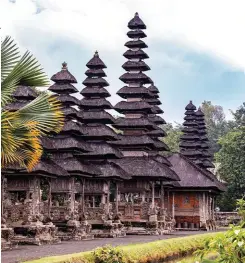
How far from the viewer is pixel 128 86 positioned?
39.8 metres

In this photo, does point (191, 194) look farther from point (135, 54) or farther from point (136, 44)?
point (136, 44)

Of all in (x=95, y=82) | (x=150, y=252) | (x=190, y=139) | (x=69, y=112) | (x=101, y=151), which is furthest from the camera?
(x=190, y=139)

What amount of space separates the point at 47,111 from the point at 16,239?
13104 millimetres

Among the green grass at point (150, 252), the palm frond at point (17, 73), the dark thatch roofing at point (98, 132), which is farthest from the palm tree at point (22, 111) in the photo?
the dark thatch roofing at point (98, 132)

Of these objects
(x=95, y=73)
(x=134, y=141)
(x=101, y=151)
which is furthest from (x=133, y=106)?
(x=101, y=151)

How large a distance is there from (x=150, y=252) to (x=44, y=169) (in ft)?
24.7

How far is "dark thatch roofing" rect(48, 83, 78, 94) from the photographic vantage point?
31.9 metres

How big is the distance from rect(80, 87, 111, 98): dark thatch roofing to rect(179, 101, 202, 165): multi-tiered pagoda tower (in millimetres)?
18821

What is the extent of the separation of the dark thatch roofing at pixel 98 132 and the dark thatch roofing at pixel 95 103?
118 centimetres

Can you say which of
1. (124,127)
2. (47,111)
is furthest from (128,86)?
(47,111)

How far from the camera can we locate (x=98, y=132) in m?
34.0

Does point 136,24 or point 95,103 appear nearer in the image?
point 95,103

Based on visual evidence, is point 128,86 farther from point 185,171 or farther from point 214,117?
point 214,117

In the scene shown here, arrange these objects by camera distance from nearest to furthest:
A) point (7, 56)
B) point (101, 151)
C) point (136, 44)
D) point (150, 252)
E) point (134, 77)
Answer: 1. point (7, 56)
2. point (150, 252)
3. point (101, 151)
4. point (134, 77)
5. point (136, 44)
